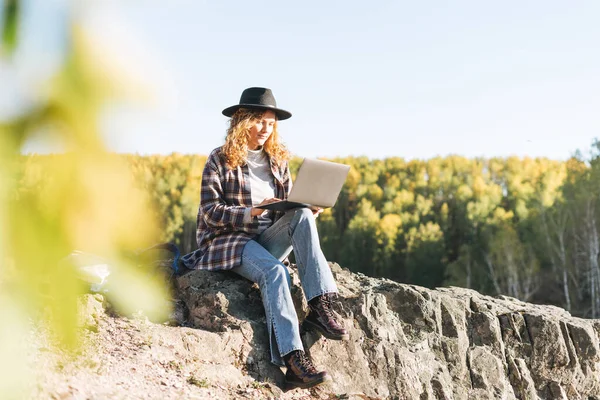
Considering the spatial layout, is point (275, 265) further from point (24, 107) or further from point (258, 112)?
point (24, 107)

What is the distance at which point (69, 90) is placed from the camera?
0.55 m

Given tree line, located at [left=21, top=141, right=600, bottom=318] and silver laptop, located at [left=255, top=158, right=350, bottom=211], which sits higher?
silver laptop, located at [left=255, top=158, right=350, bottom=211]

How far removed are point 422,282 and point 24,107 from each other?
37.6 meters

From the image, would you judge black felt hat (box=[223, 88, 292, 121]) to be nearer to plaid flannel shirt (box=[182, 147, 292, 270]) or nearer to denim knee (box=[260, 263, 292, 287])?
plaid flannel shirt (box=[182, 147, 292, 270])

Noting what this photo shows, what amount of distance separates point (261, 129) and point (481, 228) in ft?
115

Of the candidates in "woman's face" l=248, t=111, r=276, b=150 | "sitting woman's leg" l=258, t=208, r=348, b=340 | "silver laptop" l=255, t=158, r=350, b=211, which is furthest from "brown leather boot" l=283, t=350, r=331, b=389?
"woman's face" l=248, t=111, r=276, b=150

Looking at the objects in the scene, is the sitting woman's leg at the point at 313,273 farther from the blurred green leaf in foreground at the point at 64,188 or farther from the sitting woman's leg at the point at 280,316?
the blurred green leaf in foreground at the point at 64,188

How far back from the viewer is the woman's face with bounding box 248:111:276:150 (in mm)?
4734

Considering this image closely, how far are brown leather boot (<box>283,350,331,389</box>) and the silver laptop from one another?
895 mm

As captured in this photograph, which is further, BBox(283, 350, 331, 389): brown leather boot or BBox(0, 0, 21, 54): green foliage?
BBox(283, 350, 331, 389): brown leather boot

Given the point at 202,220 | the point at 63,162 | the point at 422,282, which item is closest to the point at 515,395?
the point at 202,220

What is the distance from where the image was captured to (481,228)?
38281 mm

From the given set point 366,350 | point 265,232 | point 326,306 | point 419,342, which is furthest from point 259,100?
point 419,342

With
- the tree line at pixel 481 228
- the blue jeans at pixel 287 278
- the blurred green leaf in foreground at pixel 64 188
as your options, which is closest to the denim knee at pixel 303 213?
the blue jeans at pixel 287 278
